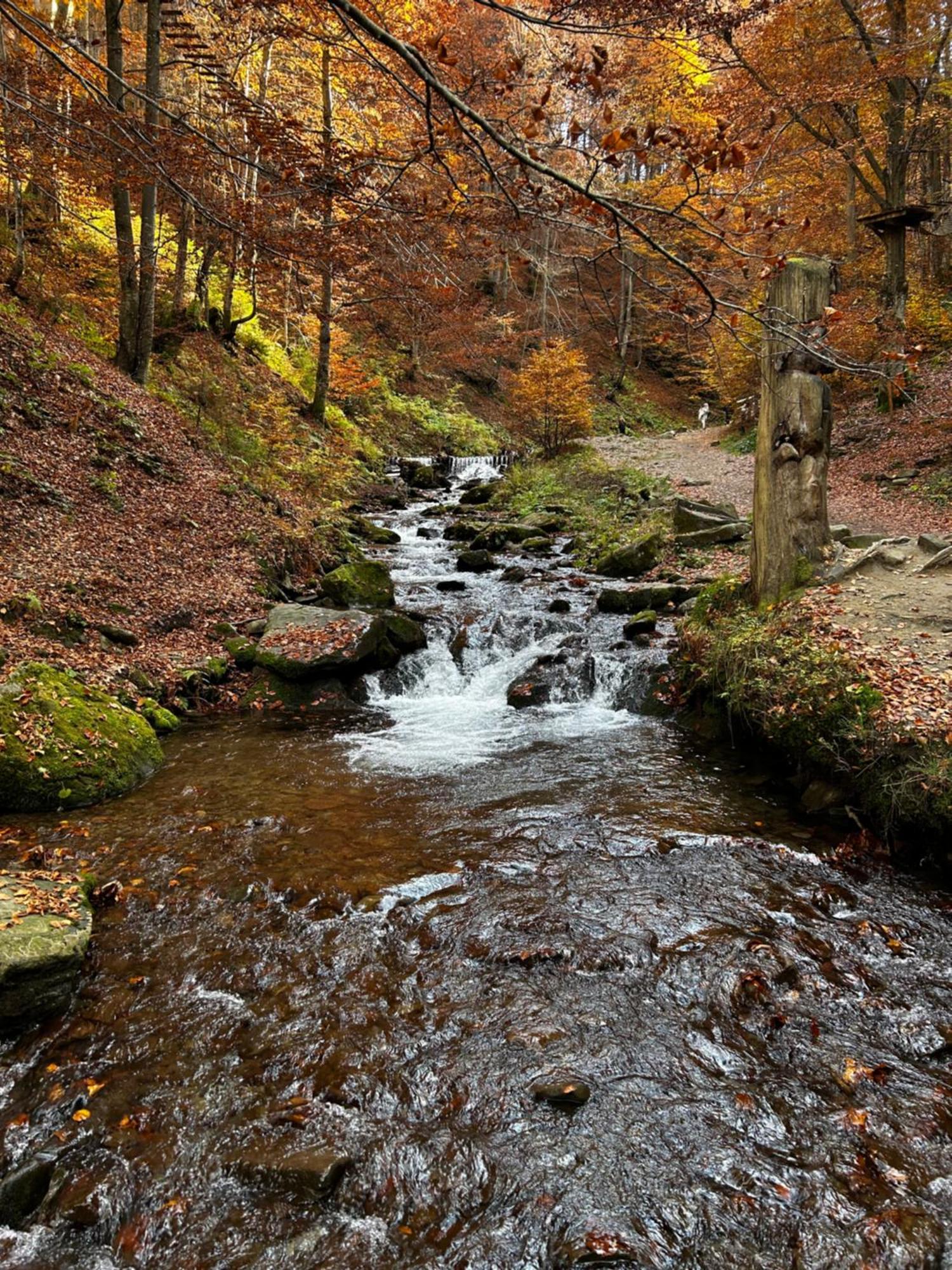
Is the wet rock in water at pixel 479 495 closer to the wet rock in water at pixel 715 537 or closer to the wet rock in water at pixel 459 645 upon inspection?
the wet rock in water at pixel 715 537

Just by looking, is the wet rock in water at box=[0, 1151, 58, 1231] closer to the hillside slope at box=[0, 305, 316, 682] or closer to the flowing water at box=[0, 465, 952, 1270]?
the flowing water at box=[0, 465, 952, 1270]

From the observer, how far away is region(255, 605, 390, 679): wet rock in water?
8805mm

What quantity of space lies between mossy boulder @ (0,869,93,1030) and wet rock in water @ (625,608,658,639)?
755 cm

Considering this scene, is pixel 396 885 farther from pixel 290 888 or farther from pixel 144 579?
pixel 144 579

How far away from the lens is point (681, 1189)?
9.41ft

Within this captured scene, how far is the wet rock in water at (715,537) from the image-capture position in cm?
1370

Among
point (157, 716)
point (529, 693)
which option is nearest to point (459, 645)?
point (529, 693)

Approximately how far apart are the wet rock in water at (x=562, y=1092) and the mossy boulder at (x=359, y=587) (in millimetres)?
8228

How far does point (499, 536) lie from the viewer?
52.0 ft

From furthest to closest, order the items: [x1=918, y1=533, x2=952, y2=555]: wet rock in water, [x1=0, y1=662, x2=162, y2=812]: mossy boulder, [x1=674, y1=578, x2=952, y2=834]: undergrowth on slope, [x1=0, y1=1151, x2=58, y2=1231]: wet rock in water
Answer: [x1=918, y1=533, x2=952, y2=555]: wet rock in water, [x1=0, y1=662, x2=162, y2=812]: mossy boulder, [x1=674, y1=578, x2=952, y2=834]: undergrowth on slope, [x1=0, y1=1151, x2=58, y2=1231]: wet rock in water

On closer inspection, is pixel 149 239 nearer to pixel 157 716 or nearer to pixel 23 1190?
pixel 157 716

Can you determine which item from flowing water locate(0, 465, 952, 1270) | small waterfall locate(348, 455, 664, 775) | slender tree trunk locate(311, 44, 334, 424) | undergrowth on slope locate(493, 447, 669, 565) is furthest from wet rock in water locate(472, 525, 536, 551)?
flowing water locate(0, 465, 952, 1270)

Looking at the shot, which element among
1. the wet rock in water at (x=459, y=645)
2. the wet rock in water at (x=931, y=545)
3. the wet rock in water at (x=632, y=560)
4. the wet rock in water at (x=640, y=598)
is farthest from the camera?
the wet rock in water at (x=632, y=560)

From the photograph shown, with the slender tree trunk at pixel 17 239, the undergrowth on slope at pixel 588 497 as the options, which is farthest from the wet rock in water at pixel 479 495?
the slender tree trunk at pixel 17 239
